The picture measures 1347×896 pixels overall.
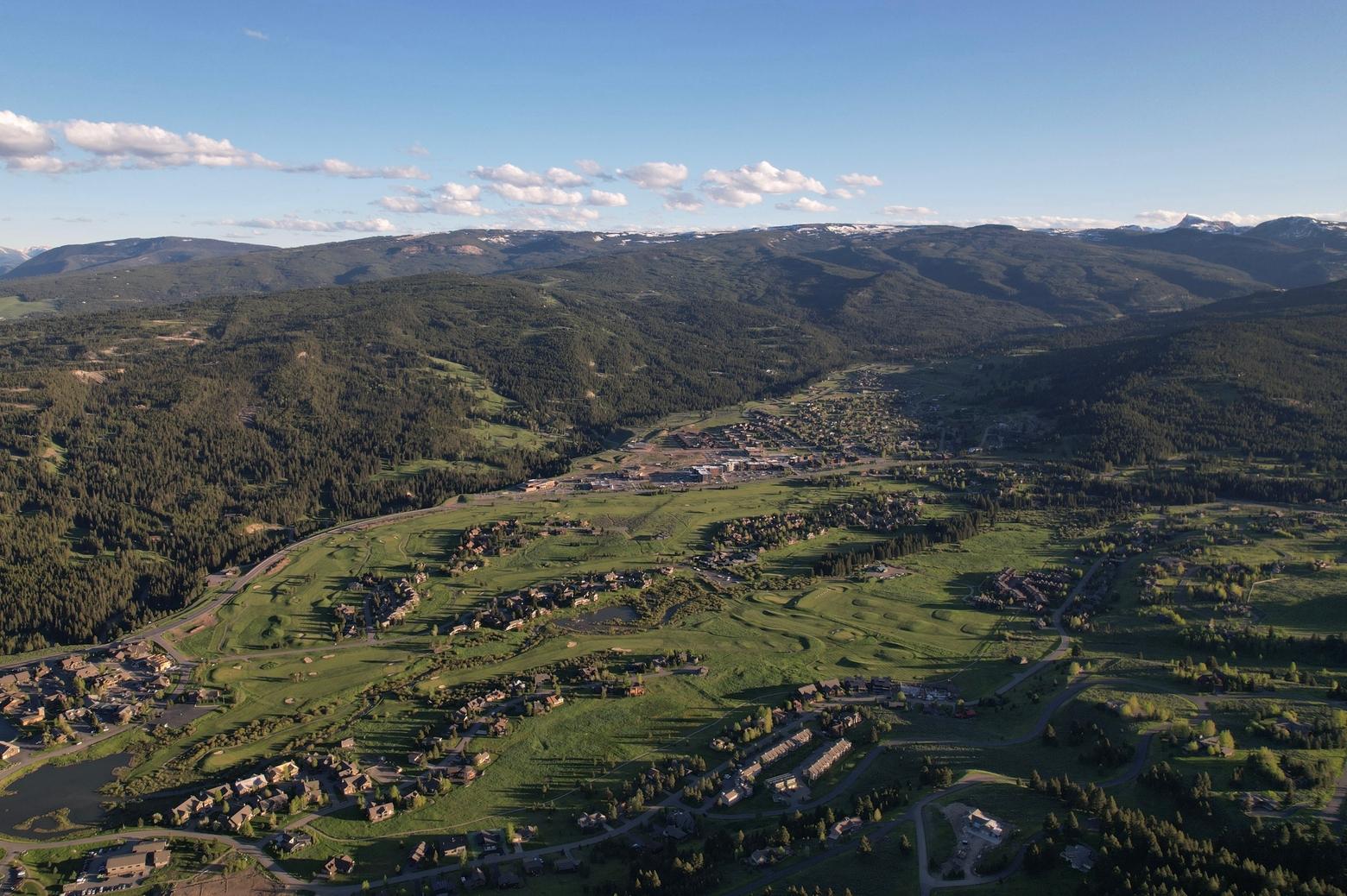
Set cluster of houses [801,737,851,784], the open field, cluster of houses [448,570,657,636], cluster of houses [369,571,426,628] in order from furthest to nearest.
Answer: cluster of houses [369,571,426,628]
cluster of houses [448,570,657,636]
cluster of houses [801,737,851,784]
the open field

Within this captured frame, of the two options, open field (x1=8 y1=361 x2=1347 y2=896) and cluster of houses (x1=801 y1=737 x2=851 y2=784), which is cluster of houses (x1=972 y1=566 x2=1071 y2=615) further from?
cluster of houses (x1=801 y1=737 x2=851 y2=784)

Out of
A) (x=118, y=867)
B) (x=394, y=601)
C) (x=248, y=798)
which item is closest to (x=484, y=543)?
(x=394, y=601)

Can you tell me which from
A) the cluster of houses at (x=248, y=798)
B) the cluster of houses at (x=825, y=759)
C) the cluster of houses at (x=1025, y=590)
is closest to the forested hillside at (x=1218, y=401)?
the cluster of houses at (x=1025, y=590)

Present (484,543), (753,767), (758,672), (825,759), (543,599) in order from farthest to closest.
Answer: (484,543), (543,599), (758,672), (825,759), (753,767)

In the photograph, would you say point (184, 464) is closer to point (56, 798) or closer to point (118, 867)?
point (56, 798)

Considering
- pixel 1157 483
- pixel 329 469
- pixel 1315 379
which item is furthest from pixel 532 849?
pixel 1315 379

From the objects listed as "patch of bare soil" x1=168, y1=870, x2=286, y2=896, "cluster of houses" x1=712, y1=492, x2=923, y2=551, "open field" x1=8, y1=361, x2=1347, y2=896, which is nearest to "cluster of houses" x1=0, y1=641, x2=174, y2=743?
"open field" x1=8, y1=361, x2=1347, y2=896
